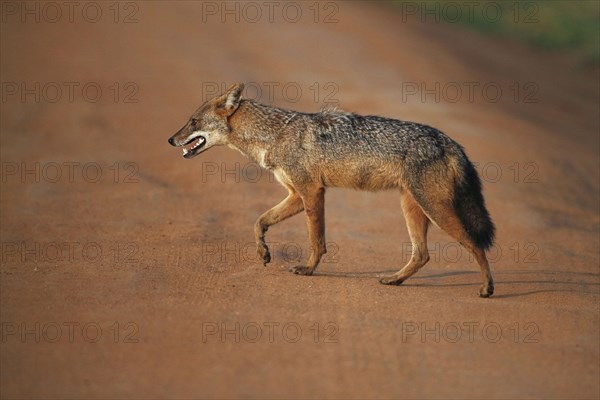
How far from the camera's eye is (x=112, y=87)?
19.2 m

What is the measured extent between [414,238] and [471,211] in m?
0.79

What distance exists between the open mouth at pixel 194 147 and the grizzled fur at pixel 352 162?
12 mm

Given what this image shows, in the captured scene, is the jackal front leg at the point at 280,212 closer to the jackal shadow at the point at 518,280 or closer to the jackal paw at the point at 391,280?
the jackal shadow at the point at 518,280

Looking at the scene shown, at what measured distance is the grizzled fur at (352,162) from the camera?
372 inches

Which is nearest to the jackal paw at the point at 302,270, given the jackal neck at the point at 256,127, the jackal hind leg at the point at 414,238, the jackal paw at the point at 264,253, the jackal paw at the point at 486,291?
the jackal paw at the point at 264,253

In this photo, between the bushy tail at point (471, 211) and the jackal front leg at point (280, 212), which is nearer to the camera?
the bushy tail at point (471, 211)

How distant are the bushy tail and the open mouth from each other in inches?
123

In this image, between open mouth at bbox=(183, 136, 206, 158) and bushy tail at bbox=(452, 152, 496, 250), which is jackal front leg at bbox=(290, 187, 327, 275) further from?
bushy tail at bbox=(452, 152, 496, 250)

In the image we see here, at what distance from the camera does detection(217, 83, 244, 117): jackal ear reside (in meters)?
10.2

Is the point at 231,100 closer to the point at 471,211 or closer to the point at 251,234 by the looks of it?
the point at 251,234

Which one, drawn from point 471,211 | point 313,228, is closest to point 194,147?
point 313,228

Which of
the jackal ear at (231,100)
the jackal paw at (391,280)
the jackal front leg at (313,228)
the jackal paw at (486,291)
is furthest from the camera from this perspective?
the jackal ear at (231,100)

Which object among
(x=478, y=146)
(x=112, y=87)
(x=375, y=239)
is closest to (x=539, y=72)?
(x=478, y=146)

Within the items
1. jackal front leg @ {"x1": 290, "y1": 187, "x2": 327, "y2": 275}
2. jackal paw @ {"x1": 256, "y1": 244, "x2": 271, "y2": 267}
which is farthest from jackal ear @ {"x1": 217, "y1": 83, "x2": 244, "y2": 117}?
jackal paw @ {"x1": 256, "y1": 244, "x2": 271, "y2": 267}
